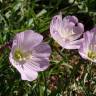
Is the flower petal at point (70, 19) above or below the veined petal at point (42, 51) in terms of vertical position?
above

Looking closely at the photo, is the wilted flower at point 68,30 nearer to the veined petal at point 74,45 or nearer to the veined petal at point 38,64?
the veined petal at point 74,45

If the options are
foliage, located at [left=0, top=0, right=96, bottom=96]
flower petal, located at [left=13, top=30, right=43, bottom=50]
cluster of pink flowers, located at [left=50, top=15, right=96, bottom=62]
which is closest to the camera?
flower petal, located at [left=13, top=30, right=43, bottom=50]

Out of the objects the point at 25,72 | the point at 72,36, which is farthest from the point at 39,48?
the point at 72,36

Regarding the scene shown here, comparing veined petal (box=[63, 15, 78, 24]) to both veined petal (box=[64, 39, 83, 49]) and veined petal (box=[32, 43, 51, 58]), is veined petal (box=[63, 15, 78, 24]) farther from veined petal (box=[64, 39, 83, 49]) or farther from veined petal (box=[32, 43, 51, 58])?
veined petal (box=[32, 43, 51, 58])

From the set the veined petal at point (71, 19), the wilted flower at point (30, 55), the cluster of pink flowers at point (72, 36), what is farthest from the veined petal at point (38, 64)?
the veined petal at point (71, 19)

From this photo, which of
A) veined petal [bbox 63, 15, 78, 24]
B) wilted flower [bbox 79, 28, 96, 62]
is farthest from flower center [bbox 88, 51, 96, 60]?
veined petal [bbox 63, 15, 78, 24]

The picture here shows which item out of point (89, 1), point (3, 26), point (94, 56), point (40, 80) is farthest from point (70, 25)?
point (89, 1)

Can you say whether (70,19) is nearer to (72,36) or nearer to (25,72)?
(72,36)

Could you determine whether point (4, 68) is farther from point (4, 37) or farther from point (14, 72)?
point (4, 37)
